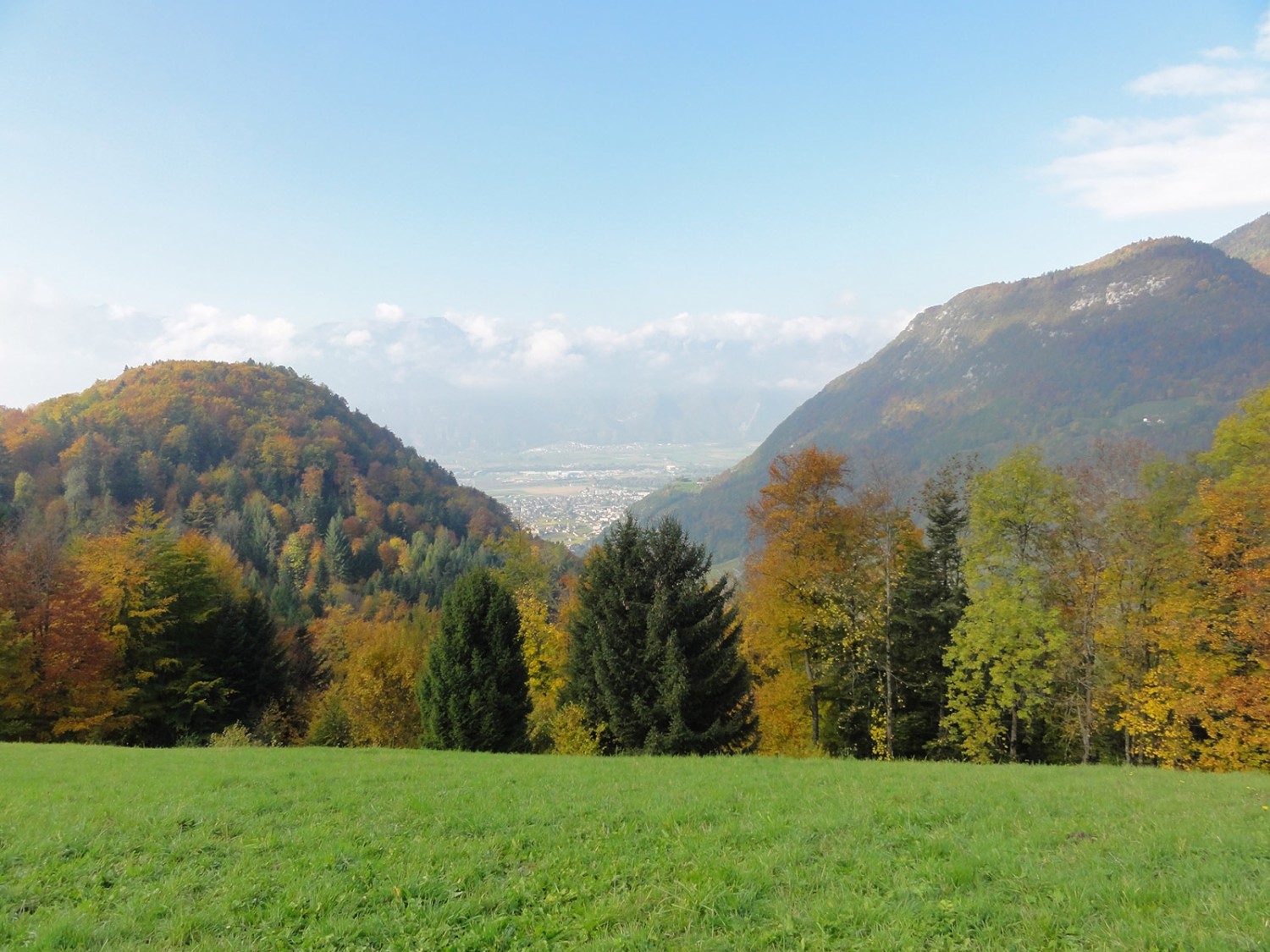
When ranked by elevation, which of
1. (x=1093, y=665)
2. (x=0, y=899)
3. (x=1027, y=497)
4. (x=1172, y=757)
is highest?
(x=1027, y=497)

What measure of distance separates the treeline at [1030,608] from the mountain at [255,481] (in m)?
59.9

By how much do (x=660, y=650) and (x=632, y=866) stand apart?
1744 cm

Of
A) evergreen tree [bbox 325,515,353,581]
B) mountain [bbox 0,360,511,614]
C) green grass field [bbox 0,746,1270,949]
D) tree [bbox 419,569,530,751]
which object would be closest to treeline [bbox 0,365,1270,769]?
tree [bbox 419,569,530,751]

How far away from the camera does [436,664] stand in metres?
27.0

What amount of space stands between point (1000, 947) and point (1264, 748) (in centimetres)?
2230

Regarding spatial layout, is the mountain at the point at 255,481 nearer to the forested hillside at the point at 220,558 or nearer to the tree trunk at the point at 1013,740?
the forested hillside at the point at 220,558

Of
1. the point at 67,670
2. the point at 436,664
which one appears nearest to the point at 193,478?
the point at 67,670

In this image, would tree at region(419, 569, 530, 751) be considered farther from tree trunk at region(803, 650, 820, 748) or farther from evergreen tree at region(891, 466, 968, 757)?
evergreen tree at region(891, 466, 968, 757)

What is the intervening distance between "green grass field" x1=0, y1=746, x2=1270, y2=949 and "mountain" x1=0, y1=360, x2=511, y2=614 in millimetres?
64745

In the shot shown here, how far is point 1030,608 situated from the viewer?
2303 centimetres

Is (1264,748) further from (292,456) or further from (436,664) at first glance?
(292,456)

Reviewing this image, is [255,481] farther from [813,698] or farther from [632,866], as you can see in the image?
[632,866]

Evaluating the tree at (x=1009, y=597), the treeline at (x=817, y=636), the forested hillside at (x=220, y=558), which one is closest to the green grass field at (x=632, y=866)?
the tree at (x=1009, y=597)

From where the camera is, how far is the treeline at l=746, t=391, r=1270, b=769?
784 inches
